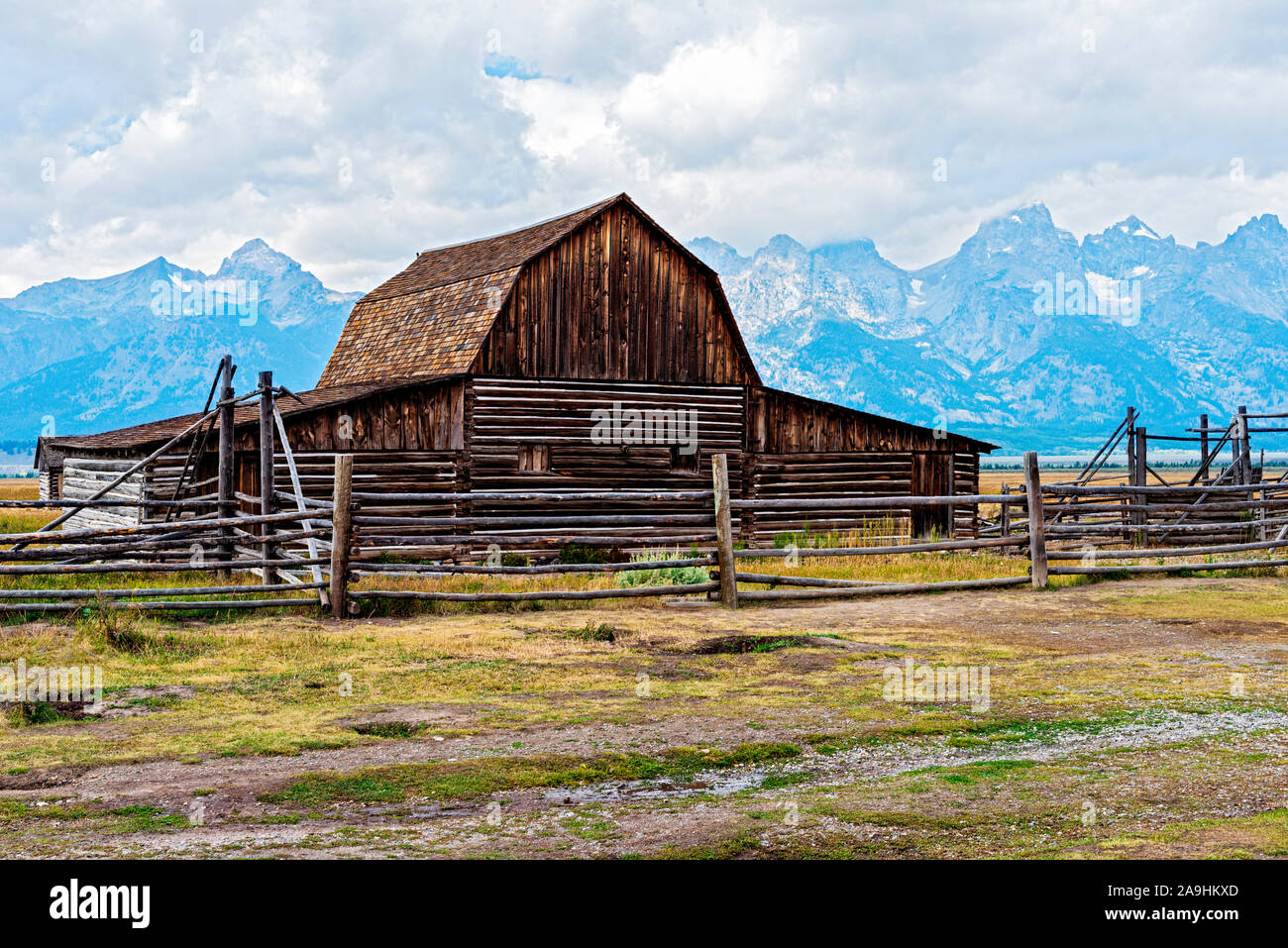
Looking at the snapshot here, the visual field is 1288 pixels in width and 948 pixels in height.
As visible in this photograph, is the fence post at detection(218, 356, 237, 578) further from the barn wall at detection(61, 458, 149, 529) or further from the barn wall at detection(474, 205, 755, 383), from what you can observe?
the barn wall at detection(474, 205, 755, 383)

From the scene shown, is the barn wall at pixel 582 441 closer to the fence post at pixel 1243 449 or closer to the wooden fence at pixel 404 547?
the wooden fence at pixel 404 547

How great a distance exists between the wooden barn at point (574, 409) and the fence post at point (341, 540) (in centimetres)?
721

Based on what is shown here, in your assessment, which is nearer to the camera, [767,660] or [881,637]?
[767,660]

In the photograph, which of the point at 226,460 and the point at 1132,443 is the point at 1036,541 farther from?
the point at 1132,443

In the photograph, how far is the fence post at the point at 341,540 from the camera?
13.1m

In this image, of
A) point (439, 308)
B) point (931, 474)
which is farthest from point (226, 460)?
point (931, 474)

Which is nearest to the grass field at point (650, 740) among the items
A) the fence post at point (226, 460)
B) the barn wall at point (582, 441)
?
the fence post at point (226, 460)

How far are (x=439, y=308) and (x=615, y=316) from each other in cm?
412

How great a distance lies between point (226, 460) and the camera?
1653cm

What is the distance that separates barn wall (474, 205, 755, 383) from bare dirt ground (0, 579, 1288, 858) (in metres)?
11.6

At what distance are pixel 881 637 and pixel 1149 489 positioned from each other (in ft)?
27.6

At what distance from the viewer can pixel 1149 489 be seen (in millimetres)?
18344
